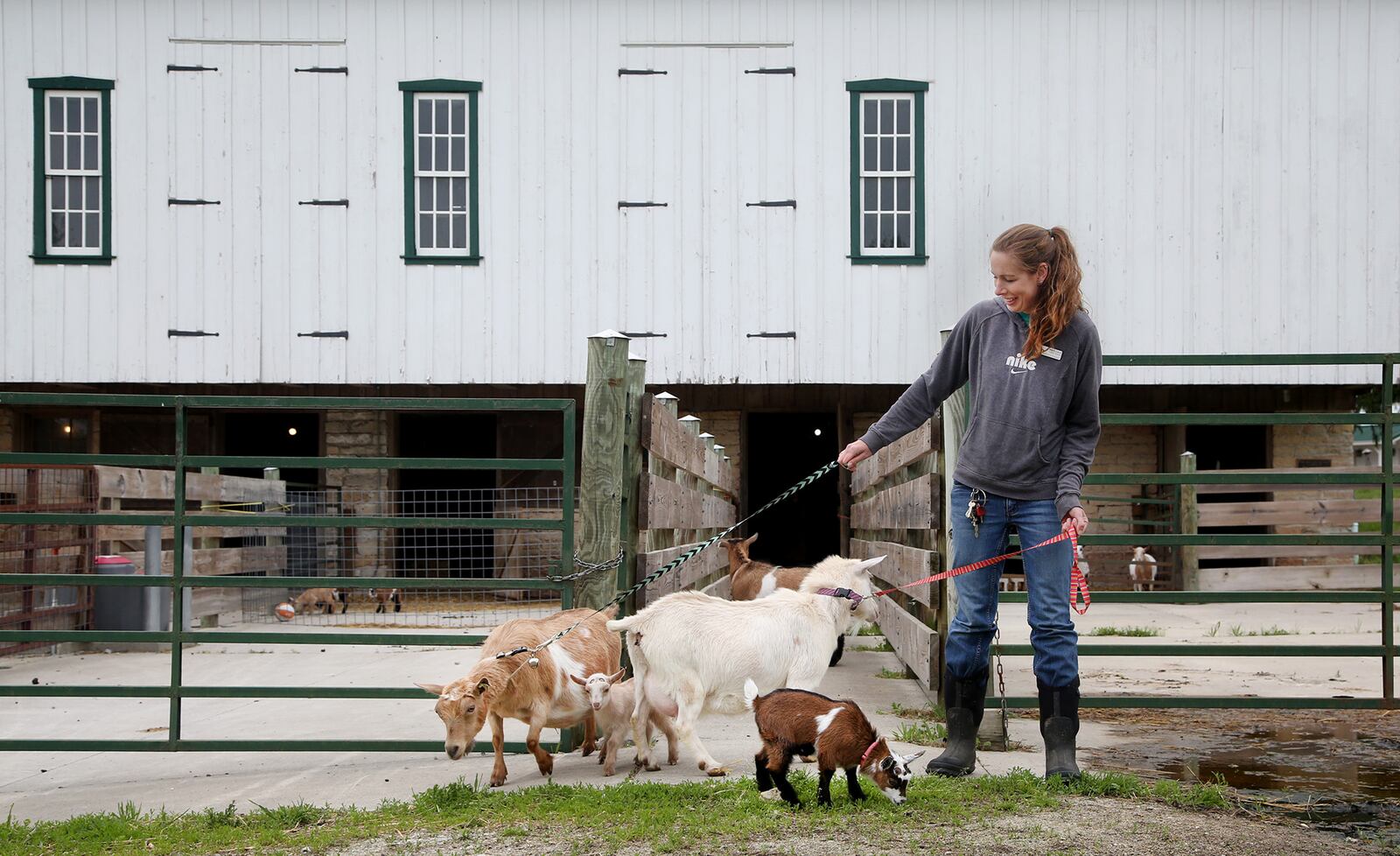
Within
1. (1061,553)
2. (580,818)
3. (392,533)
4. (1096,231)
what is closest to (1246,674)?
(1061,553)

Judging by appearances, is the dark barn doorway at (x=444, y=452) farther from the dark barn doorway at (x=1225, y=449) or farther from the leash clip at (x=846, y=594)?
the leash clip at (x=846, y=594)

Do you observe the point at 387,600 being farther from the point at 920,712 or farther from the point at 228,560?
the point at 920,712

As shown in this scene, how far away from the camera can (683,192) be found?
576 inches

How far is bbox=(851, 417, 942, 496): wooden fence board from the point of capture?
6359 mm

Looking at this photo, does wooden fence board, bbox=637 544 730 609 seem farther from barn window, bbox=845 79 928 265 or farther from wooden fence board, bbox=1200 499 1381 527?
wooden fence board, bbox=1200 499 1381 527

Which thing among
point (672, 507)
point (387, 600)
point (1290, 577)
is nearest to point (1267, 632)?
point (1290, 577)

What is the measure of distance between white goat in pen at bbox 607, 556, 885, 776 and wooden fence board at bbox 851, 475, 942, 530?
1.45 m

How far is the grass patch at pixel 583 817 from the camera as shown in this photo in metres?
3.89

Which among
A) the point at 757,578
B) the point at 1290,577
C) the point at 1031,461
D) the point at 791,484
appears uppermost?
the point at 1031,461

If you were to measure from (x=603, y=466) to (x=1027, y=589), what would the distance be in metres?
2.08

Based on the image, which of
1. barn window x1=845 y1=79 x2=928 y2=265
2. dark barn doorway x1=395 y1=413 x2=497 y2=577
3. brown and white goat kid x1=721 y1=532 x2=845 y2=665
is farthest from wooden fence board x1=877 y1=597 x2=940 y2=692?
dark barn doorway x1=395 y1=413 x2=497 y2=577

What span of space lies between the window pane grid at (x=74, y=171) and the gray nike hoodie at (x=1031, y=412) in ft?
43.2

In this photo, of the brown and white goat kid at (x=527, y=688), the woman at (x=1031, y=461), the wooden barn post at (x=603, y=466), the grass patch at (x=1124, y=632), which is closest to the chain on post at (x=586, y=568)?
the wooden barn post at (x=603, y=466)

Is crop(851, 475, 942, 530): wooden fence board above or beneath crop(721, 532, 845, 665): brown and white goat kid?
above
